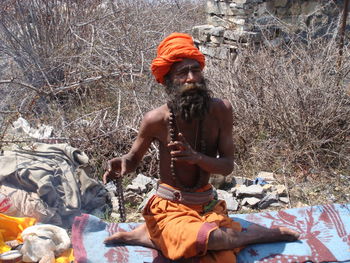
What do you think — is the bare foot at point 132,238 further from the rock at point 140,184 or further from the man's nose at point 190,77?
the rock at point 140,184

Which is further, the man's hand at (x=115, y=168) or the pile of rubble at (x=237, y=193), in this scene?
the pile of rubble at (x=237, y=193)

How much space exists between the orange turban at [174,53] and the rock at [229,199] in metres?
1.57

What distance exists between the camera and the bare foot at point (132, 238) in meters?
3.02

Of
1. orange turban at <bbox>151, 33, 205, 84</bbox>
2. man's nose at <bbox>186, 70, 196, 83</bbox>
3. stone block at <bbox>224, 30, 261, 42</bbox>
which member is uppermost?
orange turban at <bbox>151, 33, 205, 84</bbox>

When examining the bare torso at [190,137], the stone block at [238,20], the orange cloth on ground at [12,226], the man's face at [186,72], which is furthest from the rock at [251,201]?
the stone block at [238,20]

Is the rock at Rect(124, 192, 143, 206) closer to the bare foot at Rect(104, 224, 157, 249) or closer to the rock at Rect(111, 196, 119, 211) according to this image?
the rock at Rect(111, 196, 119, 211)

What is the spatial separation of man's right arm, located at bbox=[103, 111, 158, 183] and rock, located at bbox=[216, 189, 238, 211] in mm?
1269

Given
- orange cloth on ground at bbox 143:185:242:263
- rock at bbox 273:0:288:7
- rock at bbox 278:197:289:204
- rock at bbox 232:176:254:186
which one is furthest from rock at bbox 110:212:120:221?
rock at bbox 273:0:288:7

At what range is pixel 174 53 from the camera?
2.74m

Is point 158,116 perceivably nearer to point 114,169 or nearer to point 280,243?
point 114,169

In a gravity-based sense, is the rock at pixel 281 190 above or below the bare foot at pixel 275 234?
below

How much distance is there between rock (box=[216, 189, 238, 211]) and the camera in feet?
13.1

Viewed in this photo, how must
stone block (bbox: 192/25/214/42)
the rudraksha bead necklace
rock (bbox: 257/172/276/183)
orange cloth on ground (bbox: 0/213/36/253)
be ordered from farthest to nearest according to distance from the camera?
stone block (bbox: 192/25/214/42), rock (bbox: 257/172/276/183), orange cloth on ground (bbox: 0/213/36/253), the rudraksha bead necklace

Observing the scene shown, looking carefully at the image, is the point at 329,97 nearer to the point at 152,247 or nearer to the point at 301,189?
the point at 301,189
